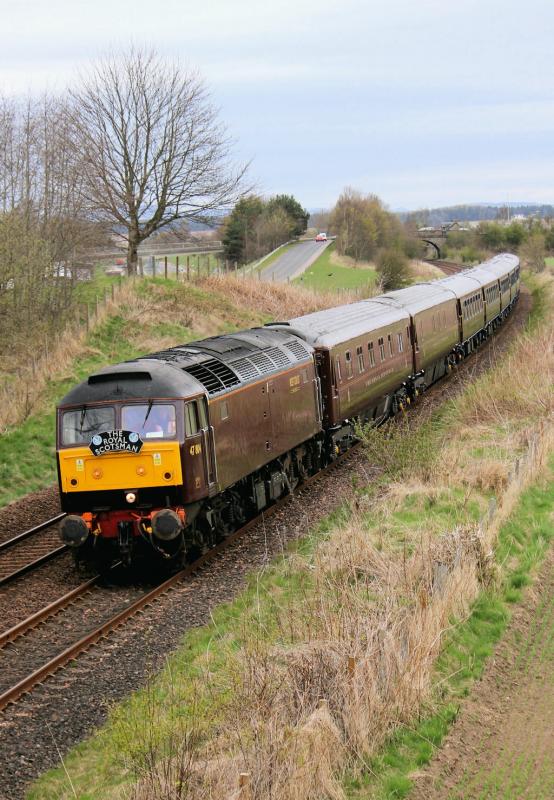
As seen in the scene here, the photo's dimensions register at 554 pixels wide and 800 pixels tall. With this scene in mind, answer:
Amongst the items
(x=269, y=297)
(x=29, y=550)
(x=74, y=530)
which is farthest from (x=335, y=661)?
(x=269, y=297)

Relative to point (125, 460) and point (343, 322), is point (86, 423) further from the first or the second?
point (343, 322)

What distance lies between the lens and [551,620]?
459 inches

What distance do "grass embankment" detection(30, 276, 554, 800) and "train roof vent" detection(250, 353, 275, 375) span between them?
110 inches

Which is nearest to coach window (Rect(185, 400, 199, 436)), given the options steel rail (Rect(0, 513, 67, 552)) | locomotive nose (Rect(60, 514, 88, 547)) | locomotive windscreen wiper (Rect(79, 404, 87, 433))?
locomotive windscreen wiper (Rect(79, 404, 87, 433))

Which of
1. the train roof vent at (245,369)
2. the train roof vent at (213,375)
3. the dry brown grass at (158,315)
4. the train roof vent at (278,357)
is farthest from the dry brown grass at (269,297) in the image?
the train roof vent at (213,375)

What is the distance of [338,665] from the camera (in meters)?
8.85

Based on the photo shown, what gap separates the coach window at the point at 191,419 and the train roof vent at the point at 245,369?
2028mm

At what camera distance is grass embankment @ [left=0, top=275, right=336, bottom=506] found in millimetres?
22219

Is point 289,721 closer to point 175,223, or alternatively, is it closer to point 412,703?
point 412,703

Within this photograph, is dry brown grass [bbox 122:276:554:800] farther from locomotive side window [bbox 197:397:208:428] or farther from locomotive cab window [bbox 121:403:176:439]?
locomotive cab window [bbox 121:403:176:439]

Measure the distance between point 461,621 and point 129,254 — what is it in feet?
104

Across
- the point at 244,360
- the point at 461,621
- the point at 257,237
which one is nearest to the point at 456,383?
the point at 244,360

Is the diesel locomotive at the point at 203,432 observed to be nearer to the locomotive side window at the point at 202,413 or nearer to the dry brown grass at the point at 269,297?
the locomotive side window at the point at 202,413

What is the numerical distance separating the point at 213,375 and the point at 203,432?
1.27 m
